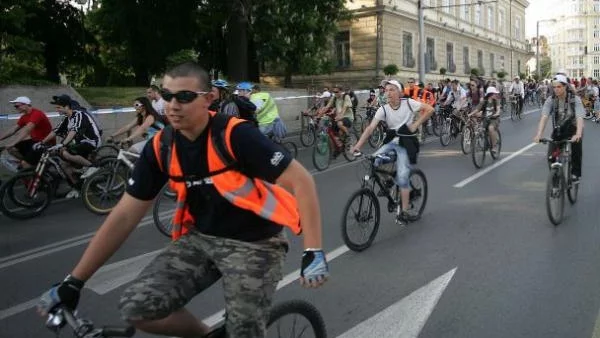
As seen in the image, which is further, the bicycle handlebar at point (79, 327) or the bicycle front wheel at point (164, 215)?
the bicycle front wheel at point (164, 215)

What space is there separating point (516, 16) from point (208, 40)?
5032 cm

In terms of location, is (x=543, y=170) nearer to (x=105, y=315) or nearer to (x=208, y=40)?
(x=105, y=315)

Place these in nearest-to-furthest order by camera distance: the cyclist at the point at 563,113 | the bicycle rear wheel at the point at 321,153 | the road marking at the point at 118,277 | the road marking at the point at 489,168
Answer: the road marking at the point at 118,277
the cyclist at the point at 563,113
the road marking at the point at 489,168
the bicycle rear wheel at the point at 321,153

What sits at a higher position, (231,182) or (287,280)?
(231,182)

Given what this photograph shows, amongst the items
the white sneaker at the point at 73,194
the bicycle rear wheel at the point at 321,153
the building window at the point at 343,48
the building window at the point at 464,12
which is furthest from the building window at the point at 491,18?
the white sneaker at the point at 73,194

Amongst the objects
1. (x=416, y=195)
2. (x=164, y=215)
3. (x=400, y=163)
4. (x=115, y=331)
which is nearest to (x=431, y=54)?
(x=416, y=195)

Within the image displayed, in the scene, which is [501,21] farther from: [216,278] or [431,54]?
[216,278]

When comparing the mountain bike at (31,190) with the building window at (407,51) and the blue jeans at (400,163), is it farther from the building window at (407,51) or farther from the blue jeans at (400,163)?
the building window at (407,51)

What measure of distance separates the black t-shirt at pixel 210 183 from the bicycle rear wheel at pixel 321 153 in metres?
9.64

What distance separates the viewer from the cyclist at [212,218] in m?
2.56

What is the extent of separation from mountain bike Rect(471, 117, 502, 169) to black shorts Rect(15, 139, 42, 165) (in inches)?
305

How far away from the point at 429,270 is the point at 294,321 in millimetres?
2734

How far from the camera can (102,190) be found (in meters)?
8.70

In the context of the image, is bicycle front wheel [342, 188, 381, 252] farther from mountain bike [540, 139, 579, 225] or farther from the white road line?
mountain bike [540, 139, 579, 225]
